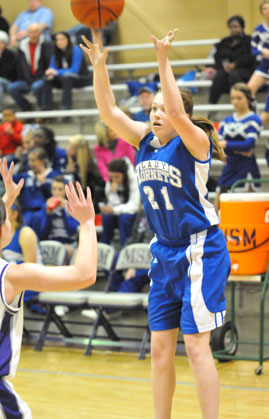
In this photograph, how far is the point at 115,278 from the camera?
7.10m

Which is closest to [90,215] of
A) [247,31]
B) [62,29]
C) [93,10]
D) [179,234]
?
[179,234]

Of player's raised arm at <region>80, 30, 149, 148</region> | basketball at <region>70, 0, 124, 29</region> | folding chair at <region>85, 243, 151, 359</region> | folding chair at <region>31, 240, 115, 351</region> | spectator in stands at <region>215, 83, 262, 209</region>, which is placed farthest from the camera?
spectator in stands at <region>215, 83, 262, 209</region>

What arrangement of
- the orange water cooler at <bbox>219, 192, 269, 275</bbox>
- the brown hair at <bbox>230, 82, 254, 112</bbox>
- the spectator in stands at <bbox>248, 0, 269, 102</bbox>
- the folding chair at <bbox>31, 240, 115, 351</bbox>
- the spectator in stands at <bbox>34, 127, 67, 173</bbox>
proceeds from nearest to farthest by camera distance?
the orange water cooler at <bbox>219, 192, 269, 275</bbox> < the folding chair at <bbox>31, 240, 115, 351</bbox> < the brown hair at <bbox>230, 82, 254, 112</bbox> < the spectator in stands at <bbox>248, 0, 269, 102</bbox> < the spectator in stands at <bbox>34, 127, 67, 173</bbox>

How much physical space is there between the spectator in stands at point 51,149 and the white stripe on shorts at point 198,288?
5.02m

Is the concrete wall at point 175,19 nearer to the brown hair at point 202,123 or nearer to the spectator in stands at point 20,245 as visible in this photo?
the spectator in stands at point 20,245

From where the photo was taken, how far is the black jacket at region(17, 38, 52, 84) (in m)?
10.3

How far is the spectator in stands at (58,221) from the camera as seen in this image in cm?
754

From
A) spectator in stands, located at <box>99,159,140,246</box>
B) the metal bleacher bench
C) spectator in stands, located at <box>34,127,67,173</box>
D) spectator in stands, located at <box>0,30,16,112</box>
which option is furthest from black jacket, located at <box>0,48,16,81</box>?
the metal bleacher bench

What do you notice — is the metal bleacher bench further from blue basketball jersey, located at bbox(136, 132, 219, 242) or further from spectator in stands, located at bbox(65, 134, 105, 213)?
blue basketball jersey, located at bbox(136, 132, 219, 242)

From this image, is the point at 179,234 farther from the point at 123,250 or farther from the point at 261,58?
the point at 261,58

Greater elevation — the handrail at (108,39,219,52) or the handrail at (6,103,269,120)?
the handrail at (108,39,219,52)

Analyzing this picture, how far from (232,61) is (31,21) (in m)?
3.70

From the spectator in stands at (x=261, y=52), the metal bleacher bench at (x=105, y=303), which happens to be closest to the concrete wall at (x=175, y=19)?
the spectator in stands at (x=261, y=52)

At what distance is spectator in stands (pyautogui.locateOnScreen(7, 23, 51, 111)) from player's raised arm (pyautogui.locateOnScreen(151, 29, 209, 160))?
23.1 feet
